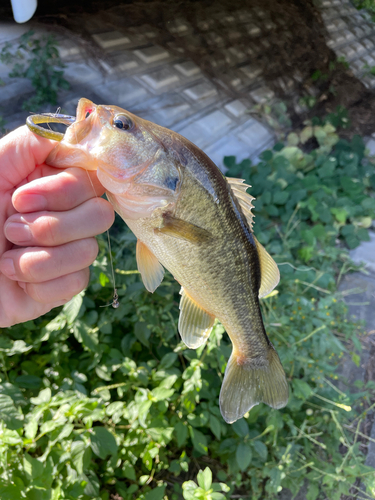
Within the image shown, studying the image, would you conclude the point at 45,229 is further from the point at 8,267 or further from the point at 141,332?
the point at 141,332

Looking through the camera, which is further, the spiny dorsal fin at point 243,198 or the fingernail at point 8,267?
the spiny dorsal fin at point 243,198

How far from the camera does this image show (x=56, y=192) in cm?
110

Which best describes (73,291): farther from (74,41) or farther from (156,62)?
(156,62)

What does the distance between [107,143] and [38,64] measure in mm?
2519

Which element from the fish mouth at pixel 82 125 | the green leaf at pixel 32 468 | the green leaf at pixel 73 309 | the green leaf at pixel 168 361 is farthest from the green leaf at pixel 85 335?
the fish mouth at pixel 82 125

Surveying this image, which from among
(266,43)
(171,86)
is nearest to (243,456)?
(171,86)

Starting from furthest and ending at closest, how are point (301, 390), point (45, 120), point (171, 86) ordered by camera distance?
point (171, 86), point (301, 390), point (45, 120)

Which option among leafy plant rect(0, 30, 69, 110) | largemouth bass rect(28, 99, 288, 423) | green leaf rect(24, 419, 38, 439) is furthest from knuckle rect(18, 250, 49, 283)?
leafy plant rect(0, 30, 69, 110)

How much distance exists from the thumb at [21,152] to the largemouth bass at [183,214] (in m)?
0.04

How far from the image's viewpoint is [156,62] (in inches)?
157

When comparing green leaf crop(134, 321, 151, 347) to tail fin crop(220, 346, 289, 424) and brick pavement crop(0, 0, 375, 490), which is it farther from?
brick pavement crop(0, 0, 375, 490)

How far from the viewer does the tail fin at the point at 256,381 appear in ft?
4.74

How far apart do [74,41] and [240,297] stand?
123 inches

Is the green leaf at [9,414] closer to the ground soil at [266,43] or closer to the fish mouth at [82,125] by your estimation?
the fish mouth at [82,125]
